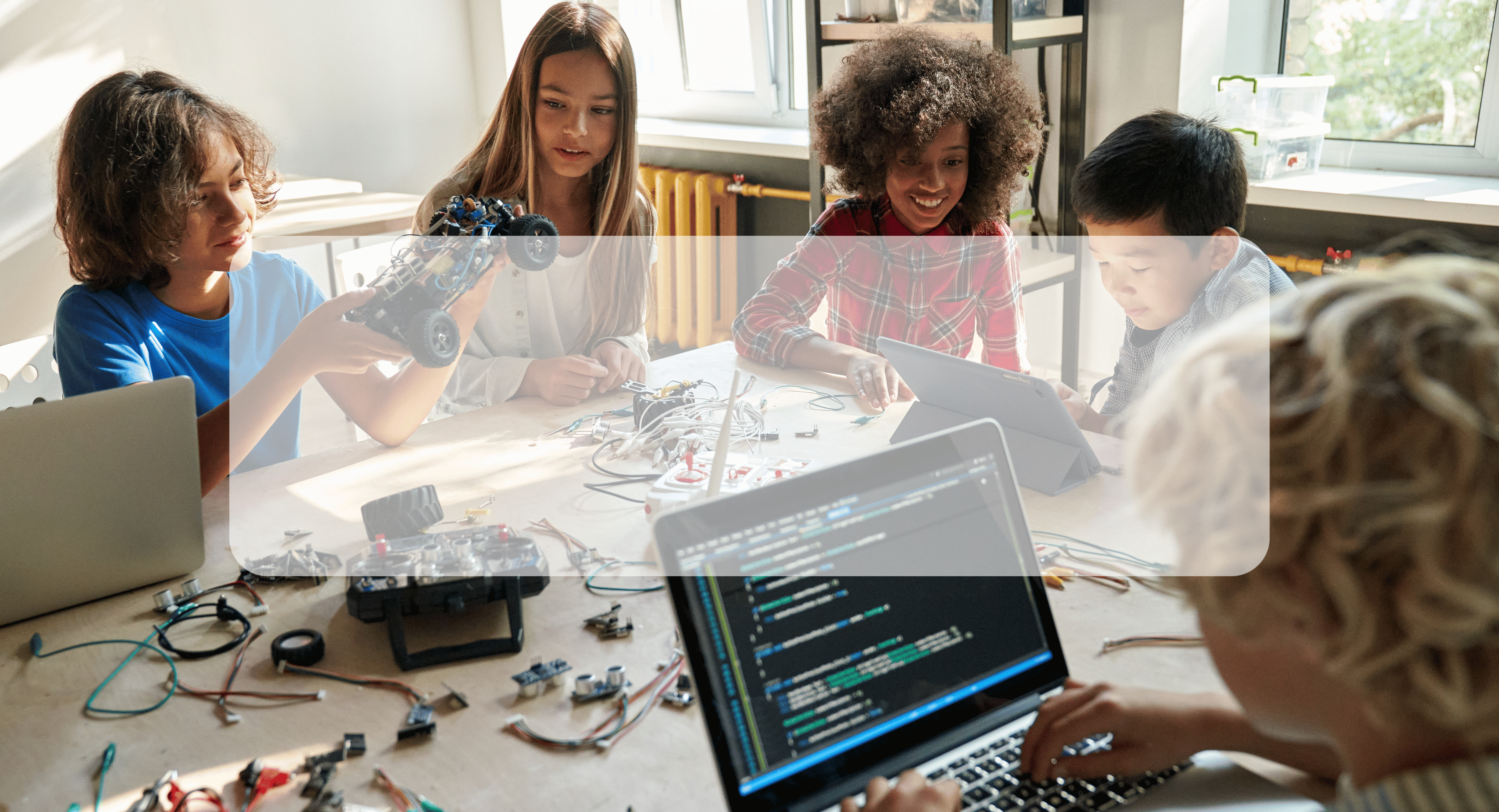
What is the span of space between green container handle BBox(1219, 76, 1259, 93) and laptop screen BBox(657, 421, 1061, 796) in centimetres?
182

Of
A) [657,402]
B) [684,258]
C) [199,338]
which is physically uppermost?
[199,338]

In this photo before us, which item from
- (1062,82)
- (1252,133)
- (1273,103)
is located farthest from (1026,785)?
(1062,82)

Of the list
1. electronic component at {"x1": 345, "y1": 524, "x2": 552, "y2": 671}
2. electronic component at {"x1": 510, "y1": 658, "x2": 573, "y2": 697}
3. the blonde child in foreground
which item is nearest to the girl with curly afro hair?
electronic component at {"x1": 345, "y1": 524, "x2": 552, "y2": 671}

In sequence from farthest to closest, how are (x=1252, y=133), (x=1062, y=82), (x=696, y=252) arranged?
(x=696, y=252), (x=1062, y=82), (x=1252, y=133)

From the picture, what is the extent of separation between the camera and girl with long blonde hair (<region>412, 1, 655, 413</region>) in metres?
1.83

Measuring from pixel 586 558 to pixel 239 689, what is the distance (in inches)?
13.9

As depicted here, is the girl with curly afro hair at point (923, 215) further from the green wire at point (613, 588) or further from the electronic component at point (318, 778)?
the electronic component at point (318, 778)

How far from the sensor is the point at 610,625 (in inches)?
38.4

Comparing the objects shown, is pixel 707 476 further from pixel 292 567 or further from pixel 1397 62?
pixel 1397 62

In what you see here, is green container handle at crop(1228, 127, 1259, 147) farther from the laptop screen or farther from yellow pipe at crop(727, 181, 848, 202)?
the laptop screen

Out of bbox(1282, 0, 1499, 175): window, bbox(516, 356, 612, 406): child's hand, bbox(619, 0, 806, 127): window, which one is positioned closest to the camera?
bbox(516, 356, 612, 406): child's hand

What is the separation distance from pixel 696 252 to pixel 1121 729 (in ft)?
9.45

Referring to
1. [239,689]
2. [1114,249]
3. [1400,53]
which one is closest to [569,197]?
[1114,249]

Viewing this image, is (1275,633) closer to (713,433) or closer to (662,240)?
(713,433)
